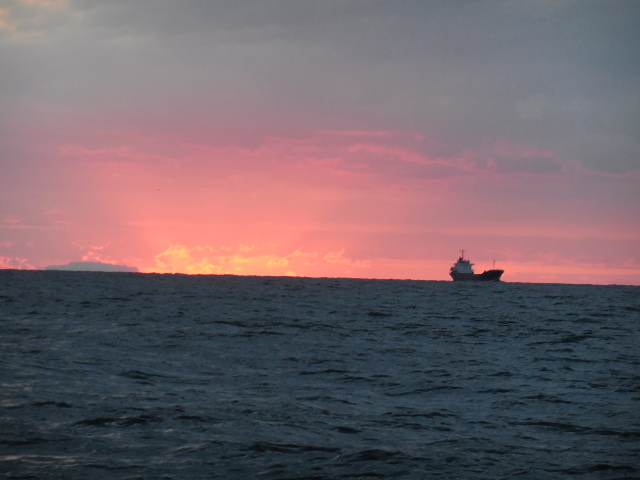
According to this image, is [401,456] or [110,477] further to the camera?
[401,456]

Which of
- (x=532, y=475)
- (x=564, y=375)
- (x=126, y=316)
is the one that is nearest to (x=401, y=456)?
(x=532, y=475)

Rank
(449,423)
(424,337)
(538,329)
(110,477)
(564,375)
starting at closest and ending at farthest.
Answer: (110,477) → (449,423) → (564,375) → (424,337) → (538,329)

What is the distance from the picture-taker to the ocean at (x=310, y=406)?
12.0 meters

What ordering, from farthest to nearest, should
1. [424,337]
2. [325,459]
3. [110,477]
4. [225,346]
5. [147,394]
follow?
[424,337]
[225,346]
[147,394]
[325,459]
[110,477]

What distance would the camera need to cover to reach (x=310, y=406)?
17.2 m

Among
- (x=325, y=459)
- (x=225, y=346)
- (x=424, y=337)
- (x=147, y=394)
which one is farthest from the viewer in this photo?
(x=424, y=337)

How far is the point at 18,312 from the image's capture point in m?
45.5

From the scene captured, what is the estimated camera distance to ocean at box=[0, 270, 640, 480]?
472 inches

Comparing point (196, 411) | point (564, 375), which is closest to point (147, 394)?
point (196, 411)

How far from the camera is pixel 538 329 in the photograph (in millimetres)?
42875

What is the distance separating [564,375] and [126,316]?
3098cm

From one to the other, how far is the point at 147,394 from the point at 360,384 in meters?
6.70

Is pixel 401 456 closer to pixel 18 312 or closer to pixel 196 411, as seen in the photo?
pixel 196 411

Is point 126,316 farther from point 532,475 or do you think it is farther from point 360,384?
point 532,475
